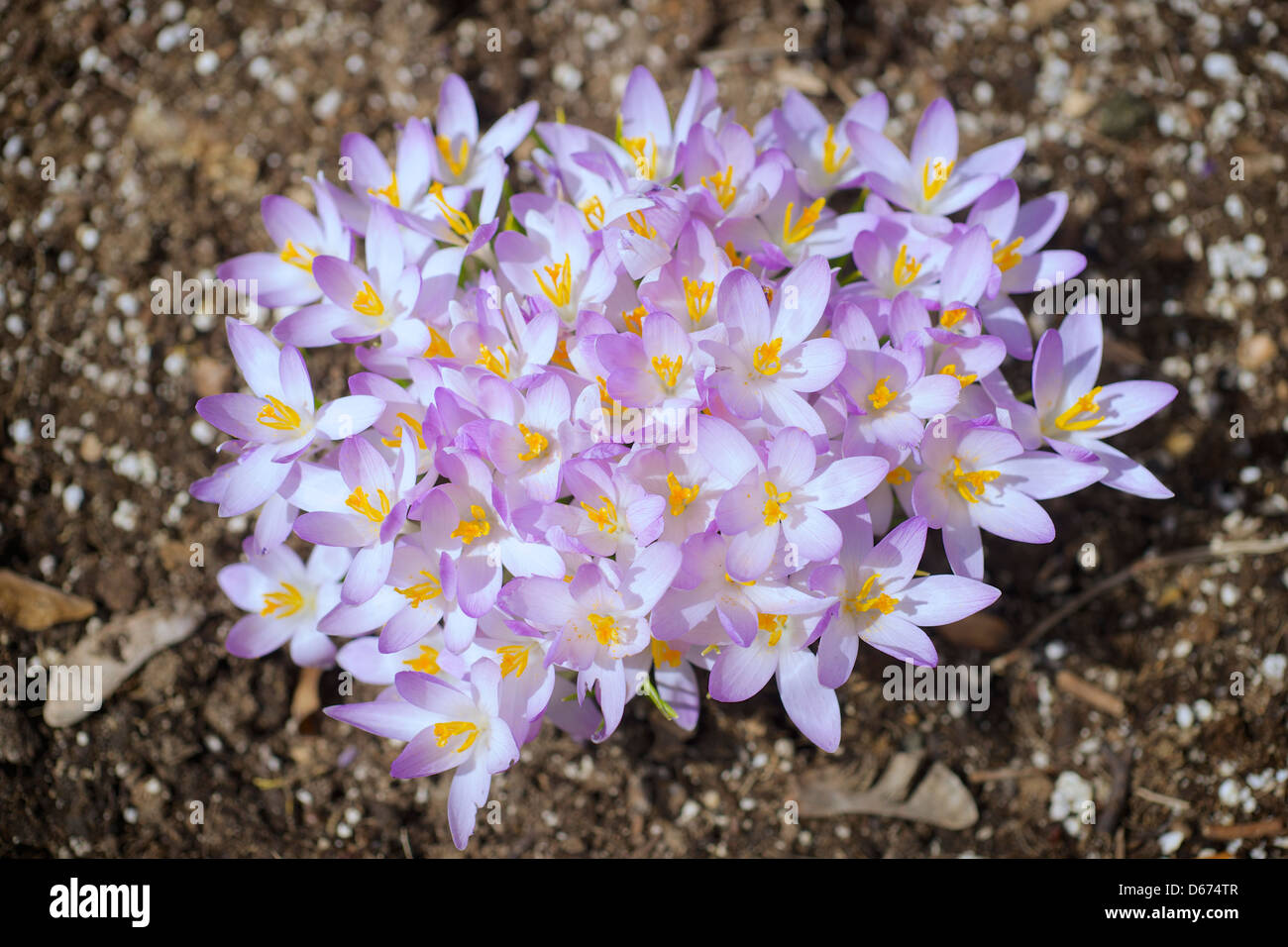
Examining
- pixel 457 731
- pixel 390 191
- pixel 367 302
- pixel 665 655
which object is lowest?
pixel 457 731

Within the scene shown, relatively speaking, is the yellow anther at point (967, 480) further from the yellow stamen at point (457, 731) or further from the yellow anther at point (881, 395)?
the yellow stamen at point (457, 731)

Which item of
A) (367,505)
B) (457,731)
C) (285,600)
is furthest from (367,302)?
(457,731)

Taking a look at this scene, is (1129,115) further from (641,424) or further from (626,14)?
(641,424)

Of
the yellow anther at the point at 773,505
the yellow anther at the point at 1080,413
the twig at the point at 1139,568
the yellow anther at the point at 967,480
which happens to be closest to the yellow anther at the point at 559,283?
the yellow anther at the point at 773,505

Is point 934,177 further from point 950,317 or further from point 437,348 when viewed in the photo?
point 437,348

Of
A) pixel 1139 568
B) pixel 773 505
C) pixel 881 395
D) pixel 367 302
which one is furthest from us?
pixel 1139 568
